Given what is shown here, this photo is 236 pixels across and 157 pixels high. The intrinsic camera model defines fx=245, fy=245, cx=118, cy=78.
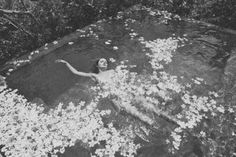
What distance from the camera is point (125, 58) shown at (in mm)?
9859

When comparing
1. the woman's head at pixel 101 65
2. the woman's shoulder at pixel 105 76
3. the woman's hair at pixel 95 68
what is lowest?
the woman's hair at pixel 95 68

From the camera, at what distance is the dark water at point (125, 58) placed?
846 cm

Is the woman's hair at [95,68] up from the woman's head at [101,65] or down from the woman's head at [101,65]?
down

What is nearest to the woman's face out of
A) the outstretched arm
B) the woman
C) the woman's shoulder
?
the woman

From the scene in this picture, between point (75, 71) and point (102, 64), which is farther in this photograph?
point (75, 71)

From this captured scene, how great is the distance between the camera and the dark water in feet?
27.8

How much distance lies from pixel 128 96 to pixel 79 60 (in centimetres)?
294

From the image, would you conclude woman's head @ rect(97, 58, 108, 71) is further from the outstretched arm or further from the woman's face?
the outstretched arm

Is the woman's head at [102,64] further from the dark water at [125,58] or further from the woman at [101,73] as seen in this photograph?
the dark water at [125,58]

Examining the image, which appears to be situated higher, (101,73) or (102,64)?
(102,64)

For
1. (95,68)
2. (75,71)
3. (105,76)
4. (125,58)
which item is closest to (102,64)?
(105,76)

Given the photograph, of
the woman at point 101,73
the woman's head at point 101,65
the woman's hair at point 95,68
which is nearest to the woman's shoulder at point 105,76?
the woman at point 101,73

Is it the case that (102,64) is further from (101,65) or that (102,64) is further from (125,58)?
(125,58)

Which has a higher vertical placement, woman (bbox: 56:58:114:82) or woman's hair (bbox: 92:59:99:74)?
woman (bbox: 56:58:114:82)
